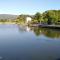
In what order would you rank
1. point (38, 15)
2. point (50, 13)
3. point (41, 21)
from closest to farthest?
point (50, 13) → point (41, 21) → point (38, 15)

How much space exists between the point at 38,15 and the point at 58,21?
17026mm

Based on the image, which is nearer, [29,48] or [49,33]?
[29,48]

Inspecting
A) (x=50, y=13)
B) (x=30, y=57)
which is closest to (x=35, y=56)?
(x=30, y=57)

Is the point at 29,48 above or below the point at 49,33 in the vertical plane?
above

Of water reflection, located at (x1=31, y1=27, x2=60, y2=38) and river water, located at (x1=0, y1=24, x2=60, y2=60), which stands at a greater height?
river water, located at (x1=0, y1=24, x2=60, y2=60)

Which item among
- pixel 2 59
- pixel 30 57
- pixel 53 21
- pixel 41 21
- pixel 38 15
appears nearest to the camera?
pixel 2 59

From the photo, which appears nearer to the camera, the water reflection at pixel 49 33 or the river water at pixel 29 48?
the river water at pixel 29 48

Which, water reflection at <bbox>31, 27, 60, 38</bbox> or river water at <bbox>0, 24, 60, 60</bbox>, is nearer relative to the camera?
river water at <bbox>0, 24, 60, 60</bbox>

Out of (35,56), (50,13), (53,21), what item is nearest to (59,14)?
(50,13)

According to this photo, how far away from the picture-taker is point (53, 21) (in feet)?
217

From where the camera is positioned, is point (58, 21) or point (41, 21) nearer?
point (58, 21)

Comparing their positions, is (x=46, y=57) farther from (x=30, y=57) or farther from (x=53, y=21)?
(x=53, y=21)

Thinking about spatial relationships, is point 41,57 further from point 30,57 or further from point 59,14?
point 59,14

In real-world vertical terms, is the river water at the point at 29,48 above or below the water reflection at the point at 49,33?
above
